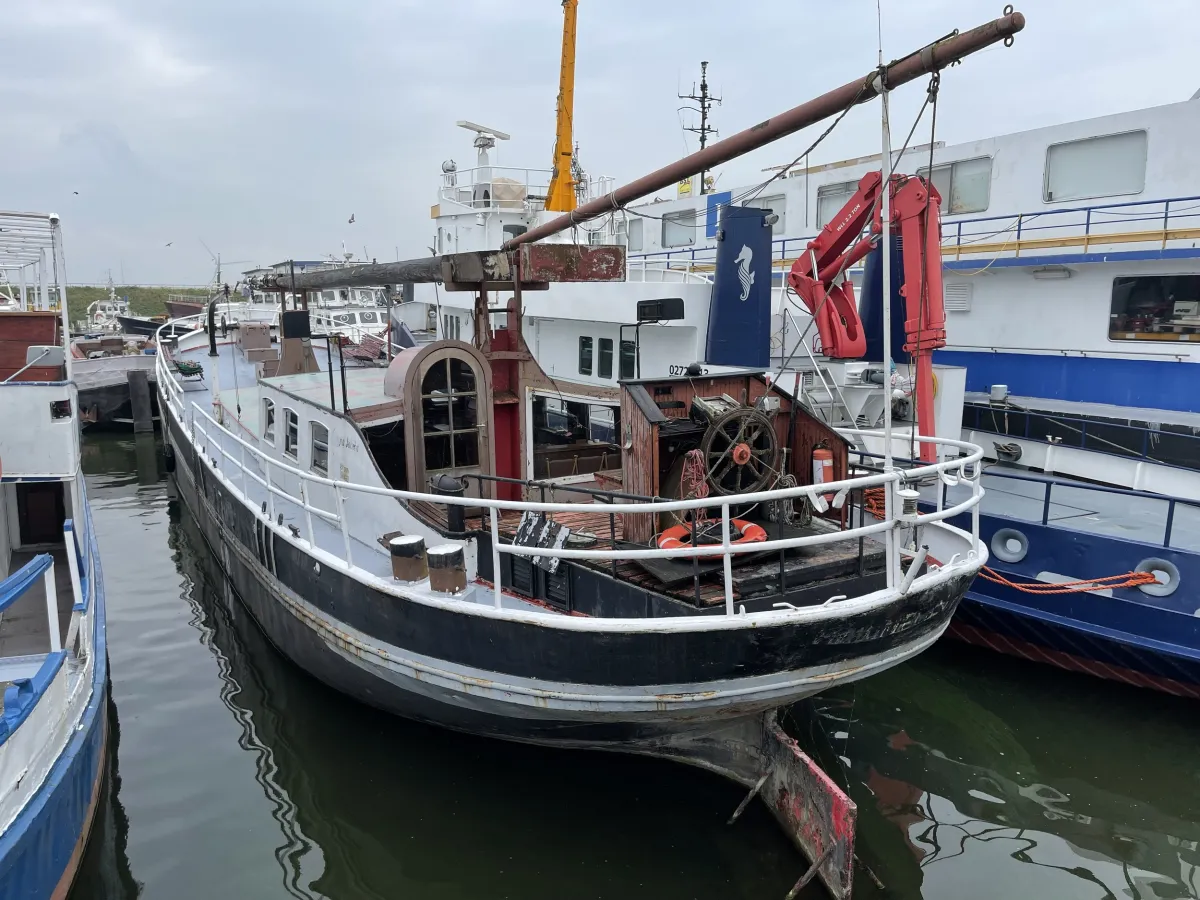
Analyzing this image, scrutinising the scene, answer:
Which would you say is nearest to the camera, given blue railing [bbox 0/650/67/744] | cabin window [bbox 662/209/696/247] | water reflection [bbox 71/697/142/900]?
blue railing [bbox 0/650/67/744]

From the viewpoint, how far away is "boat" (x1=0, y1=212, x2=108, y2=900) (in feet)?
15.3

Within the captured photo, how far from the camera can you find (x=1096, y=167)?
1319 centimetres

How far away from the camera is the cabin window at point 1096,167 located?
12.7 m

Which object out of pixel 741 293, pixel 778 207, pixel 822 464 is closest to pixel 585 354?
pixel 741 293

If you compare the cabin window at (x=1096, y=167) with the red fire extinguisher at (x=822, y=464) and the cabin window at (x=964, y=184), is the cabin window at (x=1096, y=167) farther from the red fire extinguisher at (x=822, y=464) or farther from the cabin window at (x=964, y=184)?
the red fire extinguisher at (x=822, y=464)

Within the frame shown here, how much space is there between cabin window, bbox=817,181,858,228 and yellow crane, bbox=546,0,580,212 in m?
5.67

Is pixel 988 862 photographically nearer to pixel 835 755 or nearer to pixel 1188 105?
pixel 835 755

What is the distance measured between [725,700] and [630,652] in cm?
78

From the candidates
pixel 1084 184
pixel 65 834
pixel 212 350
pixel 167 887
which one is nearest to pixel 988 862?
pixel 167 887

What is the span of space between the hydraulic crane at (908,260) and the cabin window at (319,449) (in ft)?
19.0

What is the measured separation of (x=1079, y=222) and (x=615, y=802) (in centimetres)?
1236

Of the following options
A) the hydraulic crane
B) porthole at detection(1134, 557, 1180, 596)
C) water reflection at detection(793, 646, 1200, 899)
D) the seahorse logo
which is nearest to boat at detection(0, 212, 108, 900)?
water reflection at detection(793, 646, 1200, 899)

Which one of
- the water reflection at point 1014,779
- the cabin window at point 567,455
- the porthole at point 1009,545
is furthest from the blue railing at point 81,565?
the porthole at point 1009,545

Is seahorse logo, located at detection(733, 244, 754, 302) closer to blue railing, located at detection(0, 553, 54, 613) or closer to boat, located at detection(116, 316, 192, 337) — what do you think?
blue railing, located at detection(0, 553, 54, 613)
